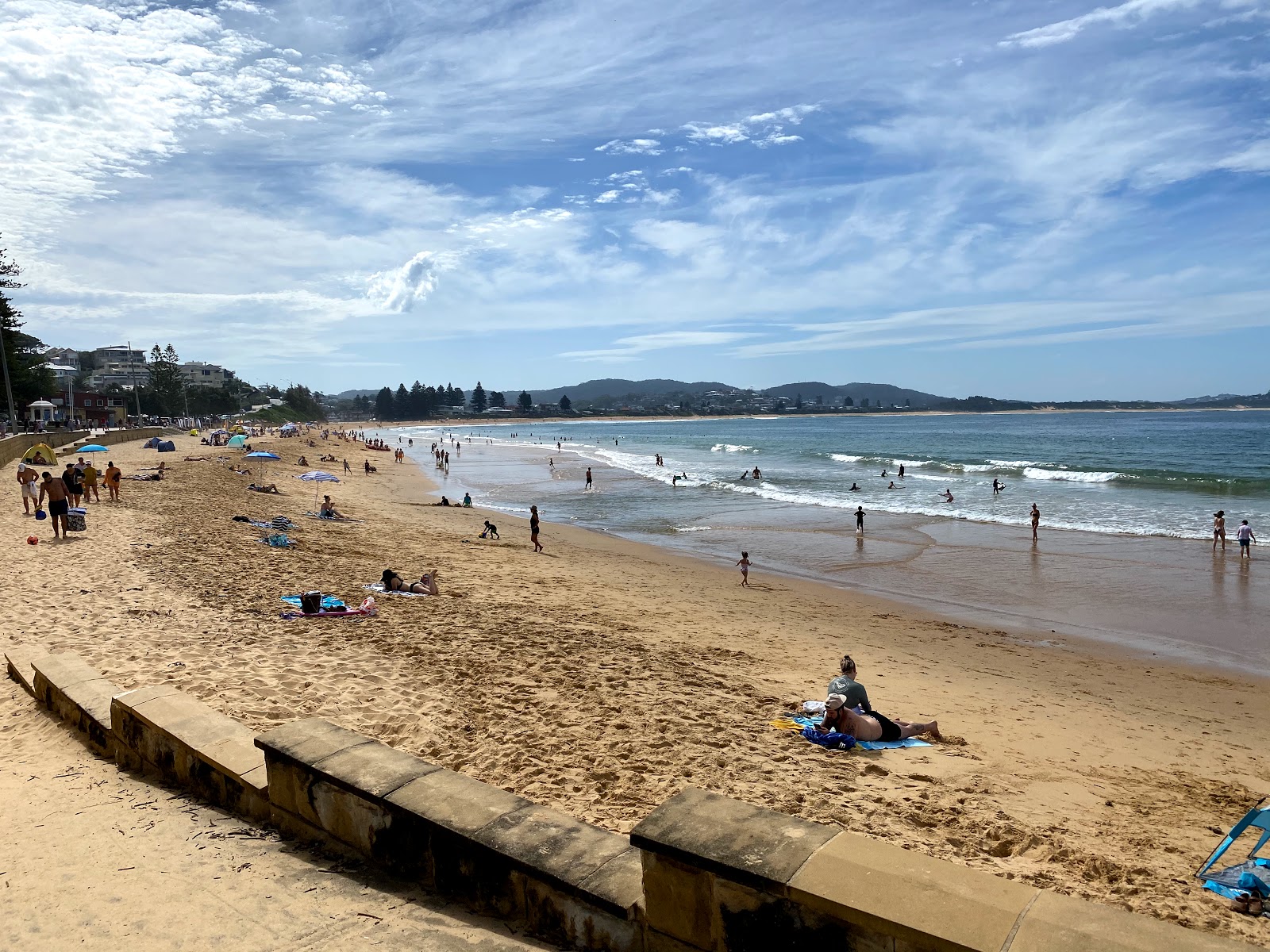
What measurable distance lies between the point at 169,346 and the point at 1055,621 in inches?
4303

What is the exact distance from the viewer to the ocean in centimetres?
1625

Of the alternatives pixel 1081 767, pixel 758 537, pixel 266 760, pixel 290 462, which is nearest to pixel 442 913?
pixel 266 760

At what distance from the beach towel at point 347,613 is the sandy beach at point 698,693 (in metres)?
0.29

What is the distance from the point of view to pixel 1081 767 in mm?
7480

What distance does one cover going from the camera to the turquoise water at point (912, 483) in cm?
2981

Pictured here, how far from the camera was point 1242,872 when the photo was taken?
5.05 metres

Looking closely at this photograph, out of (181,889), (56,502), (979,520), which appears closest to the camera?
(181,889)

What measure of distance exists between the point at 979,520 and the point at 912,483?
15.4 m

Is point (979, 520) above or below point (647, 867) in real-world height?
below

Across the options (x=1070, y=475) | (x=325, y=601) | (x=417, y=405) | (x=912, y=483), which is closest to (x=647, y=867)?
(x=325, y=601)

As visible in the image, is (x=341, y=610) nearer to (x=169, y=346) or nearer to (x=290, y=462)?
(x=290, y=462)

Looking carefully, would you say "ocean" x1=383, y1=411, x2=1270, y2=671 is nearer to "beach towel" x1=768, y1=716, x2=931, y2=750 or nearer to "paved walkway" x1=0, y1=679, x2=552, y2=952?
"beach towel" x1=768, y1=716, x2=931, y2=750

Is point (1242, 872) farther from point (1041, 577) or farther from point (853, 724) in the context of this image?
point (1041, 577)

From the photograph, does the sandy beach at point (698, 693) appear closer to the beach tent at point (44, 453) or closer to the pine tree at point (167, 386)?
the beach tent at point (44, 453)
